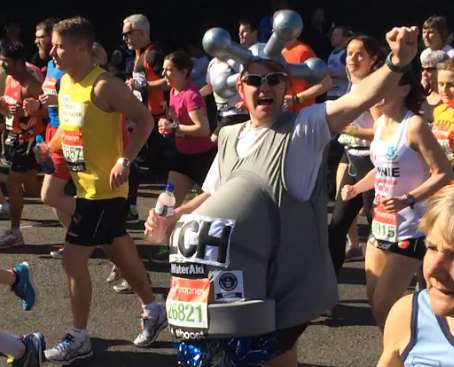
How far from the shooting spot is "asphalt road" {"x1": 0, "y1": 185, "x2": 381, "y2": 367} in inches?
221

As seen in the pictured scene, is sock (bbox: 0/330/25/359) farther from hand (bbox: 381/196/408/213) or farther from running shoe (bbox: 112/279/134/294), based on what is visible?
hand (bbox: 381/196/408/213)

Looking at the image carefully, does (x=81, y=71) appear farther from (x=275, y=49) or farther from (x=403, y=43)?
(x=403, y=43)

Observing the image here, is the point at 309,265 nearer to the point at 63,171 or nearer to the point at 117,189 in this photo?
the point at 117,189

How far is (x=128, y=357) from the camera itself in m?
5.63

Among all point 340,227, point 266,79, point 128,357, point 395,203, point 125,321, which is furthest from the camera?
point 340,227

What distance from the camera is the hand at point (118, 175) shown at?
5293 mm

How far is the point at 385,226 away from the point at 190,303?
5.06 ft

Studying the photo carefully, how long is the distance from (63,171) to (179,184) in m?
0.80

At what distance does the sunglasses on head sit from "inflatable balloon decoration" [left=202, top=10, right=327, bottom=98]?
10 cm

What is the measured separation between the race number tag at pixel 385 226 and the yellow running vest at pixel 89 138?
1410mm

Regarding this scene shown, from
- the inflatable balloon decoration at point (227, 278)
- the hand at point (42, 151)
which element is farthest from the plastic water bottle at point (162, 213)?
the hand at point (42, 151)

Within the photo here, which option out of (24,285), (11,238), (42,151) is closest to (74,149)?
(24,285)

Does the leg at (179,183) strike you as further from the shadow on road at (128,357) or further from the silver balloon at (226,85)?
the silver balloon at (226,85)

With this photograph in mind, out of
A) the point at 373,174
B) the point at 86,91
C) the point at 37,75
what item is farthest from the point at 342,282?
the point at 37,75
